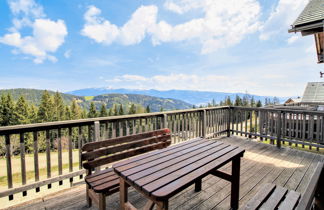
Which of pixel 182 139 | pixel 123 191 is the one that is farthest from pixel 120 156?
pixel 182 139

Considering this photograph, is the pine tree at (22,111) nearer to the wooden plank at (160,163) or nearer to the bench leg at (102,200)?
the bench leg at (102,200)

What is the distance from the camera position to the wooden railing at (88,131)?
7.30 ft

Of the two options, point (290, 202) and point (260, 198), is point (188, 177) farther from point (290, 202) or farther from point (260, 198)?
point (290, 202)

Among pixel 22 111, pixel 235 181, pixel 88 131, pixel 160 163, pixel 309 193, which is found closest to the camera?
pixel 309 193

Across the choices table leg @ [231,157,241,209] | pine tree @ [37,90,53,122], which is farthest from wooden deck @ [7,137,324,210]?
pine tree @ [37,90,53,122]

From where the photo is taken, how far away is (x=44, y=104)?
40.1m

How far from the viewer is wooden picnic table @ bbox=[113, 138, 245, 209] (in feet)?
3.77

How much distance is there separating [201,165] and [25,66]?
126 m

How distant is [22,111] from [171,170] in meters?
45.6

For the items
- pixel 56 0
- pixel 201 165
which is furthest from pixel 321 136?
pixel 56 0

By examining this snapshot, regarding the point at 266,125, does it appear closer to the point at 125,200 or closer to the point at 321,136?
the point at 321,136

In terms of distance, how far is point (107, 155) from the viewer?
209cm

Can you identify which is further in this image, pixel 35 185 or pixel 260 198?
pixel 35 185

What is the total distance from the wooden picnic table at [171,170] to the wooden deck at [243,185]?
1.25ft
